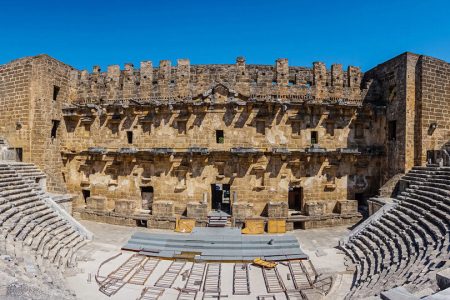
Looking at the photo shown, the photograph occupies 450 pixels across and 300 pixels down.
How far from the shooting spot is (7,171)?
15.4 meters

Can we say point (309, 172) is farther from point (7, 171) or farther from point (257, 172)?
point (7, 171)

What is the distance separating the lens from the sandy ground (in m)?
9.84

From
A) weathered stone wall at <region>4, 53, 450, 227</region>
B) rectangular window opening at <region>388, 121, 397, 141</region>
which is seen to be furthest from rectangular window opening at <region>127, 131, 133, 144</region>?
rectangular window opening at <region>388, 121, 397, 141</region>

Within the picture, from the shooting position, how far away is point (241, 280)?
10883mm

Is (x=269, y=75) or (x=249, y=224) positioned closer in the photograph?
(x=249, y=224)

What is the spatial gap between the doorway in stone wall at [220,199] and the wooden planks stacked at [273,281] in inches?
285

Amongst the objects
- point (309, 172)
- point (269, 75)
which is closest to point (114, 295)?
point (309, 172)

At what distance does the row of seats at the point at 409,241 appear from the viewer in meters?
7.88

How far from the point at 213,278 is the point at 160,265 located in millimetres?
2538

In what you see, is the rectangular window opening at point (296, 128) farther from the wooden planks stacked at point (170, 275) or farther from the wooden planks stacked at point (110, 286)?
the wooden planks stacked at point (110, 286)

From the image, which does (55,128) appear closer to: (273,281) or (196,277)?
(196,277)

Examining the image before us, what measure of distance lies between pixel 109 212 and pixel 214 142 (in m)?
8.09

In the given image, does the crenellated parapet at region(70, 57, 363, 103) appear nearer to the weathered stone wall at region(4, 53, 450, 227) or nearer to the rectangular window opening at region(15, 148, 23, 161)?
the weathered stone wall at region(4, 53, 450, 227)

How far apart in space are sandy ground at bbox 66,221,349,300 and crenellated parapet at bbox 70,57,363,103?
8383 mm
